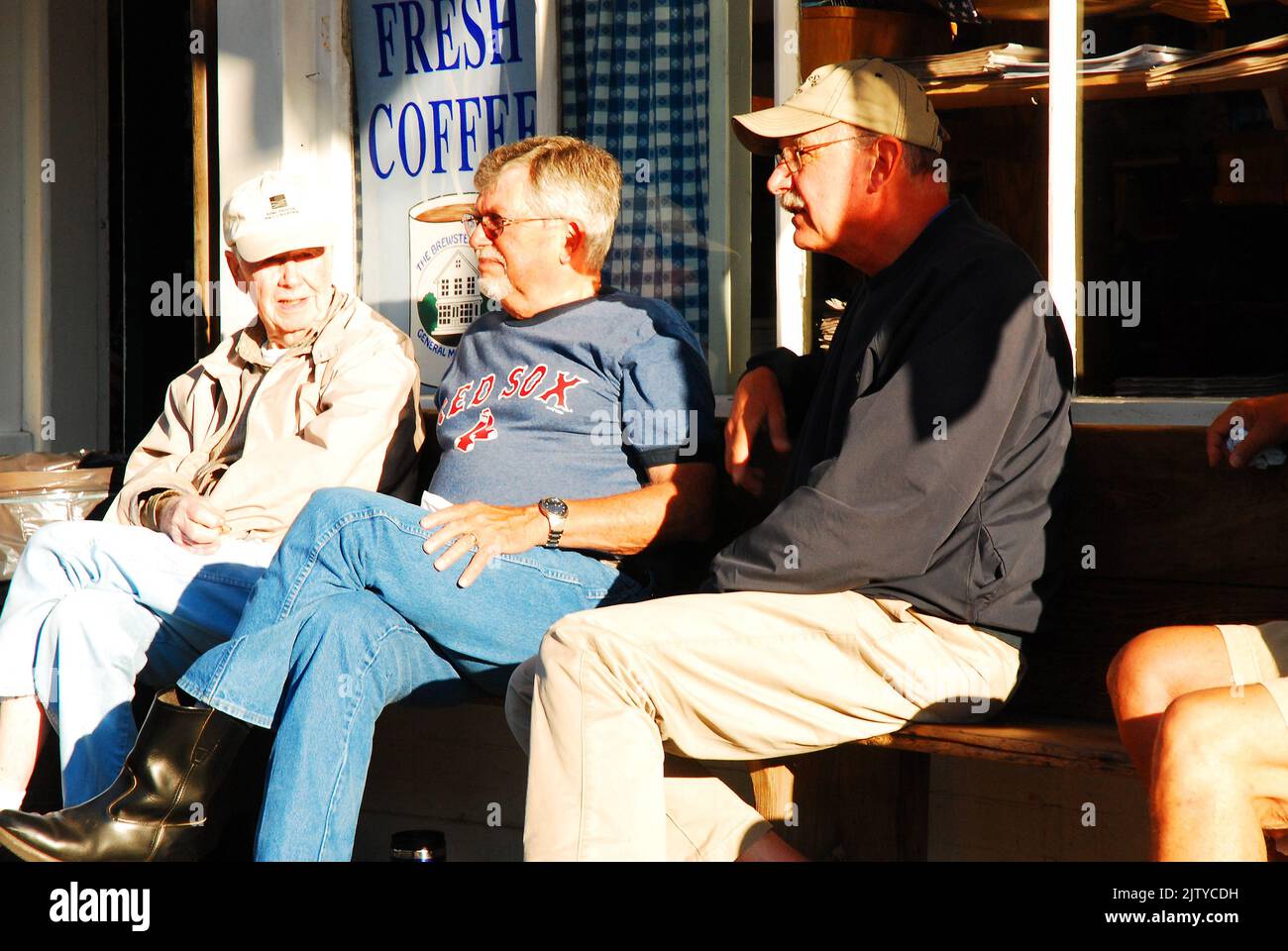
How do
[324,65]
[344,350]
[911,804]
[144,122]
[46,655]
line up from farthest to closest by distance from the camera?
[144,122], [324,65], [344,350], [46,655], [911,804]

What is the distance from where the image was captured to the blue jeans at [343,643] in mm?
2754

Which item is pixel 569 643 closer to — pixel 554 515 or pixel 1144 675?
pixel 554 515

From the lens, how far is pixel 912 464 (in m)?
2.55

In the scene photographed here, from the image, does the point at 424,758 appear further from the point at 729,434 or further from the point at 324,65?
the point at 324,65

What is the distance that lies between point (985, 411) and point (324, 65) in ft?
8.79

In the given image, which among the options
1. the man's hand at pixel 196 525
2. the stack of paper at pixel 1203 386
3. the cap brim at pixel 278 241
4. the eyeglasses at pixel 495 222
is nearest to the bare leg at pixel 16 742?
the man's hand at pixel 196 525

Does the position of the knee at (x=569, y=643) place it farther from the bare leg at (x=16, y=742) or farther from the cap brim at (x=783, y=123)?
the bare leg at (x=16, y=742)

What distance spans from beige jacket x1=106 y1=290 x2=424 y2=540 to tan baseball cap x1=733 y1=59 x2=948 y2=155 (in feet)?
3.85

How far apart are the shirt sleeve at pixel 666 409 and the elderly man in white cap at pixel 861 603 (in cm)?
50

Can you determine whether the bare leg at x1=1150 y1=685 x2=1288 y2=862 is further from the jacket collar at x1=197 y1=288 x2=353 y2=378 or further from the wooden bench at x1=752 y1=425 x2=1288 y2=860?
the jacket collar at x1=197 y1=288 x2=353 y2=378

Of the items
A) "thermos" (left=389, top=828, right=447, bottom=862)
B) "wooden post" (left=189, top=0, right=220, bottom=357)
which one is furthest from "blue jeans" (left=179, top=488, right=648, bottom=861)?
"wooden post" (left=189, top=0, right=220, bottom=357)

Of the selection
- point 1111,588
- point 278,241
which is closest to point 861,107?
point 1111,588

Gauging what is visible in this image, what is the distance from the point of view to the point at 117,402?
18.2 ft
